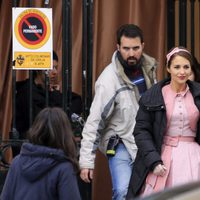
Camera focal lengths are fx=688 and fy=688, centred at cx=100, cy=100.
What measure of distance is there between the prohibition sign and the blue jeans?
1.09 meters

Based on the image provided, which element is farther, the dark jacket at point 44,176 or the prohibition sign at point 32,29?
the prohibition sign at point 32,29

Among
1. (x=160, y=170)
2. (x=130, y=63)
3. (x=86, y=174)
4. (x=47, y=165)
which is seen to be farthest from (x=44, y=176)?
(x=130, y=63)

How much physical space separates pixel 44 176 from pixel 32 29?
1769 mm

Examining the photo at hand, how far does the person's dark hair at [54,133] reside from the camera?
4348 millimetres

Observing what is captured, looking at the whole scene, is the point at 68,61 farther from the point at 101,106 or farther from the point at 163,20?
the point at 163,20

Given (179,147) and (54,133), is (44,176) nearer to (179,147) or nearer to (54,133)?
(54,133)

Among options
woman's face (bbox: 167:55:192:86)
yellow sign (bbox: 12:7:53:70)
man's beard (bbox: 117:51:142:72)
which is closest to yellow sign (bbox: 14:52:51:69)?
yellow sign (bbox: 12:7:53:70)

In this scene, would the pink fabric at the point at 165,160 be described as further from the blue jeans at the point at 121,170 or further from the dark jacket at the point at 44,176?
the dark jacket at the point at 44,176

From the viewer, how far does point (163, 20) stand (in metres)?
6.92

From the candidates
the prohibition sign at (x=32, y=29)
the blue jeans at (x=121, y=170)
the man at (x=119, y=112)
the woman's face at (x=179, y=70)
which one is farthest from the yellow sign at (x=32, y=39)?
the woman's face at (x=179, y=70)

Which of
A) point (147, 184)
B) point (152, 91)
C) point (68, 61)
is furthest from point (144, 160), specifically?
point (68, 61)

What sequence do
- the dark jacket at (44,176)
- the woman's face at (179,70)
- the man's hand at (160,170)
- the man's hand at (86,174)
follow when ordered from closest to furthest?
the dark jacket at (44,176)
the man's hand at (160,170)
the woman's face at (179,70)
the man's hand at (86,174)

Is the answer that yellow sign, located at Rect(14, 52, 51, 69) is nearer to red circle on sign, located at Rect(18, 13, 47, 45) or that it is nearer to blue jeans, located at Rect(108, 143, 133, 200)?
red circle on sign, located at Rect(18, 13, 47, 45)

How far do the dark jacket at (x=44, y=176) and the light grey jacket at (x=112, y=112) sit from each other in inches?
41.5
